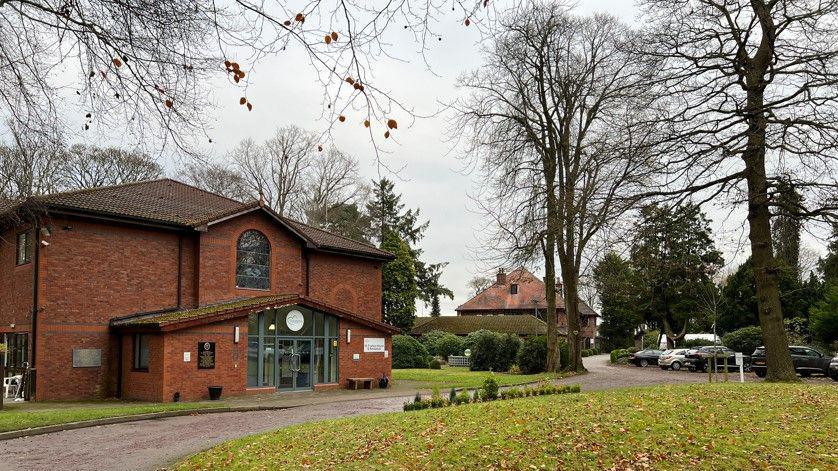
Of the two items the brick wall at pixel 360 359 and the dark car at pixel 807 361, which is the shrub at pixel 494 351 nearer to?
the dark car at pixel 807 361

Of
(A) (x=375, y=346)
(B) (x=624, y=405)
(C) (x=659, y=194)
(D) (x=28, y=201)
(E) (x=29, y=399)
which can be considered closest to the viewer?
(D) (x=28, y=201)

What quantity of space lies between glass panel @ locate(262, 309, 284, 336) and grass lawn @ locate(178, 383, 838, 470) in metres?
12.1

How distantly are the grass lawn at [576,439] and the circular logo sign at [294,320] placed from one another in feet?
41.5

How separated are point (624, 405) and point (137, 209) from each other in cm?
1981

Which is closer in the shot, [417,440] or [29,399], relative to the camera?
[417,440]

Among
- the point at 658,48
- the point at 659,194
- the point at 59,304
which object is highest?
the point at 658,48

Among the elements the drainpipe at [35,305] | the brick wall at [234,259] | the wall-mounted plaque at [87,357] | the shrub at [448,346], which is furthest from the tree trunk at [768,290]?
the shrub at [448,346]

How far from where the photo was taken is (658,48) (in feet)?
63.8

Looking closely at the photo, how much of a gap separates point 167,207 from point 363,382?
10.7 metres

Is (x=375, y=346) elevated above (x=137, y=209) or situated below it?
below

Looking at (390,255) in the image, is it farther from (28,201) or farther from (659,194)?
(28,201)

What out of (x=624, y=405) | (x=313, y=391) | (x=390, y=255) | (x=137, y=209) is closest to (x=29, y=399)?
(x=137, y=209)

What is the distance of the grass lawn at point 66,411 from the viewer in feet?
51.6

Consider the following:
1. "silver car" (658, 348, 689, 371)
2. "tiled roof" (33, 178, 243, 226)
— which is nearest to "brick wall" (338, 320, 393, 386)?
"tiled roof" (33, 178, 243, 226)
